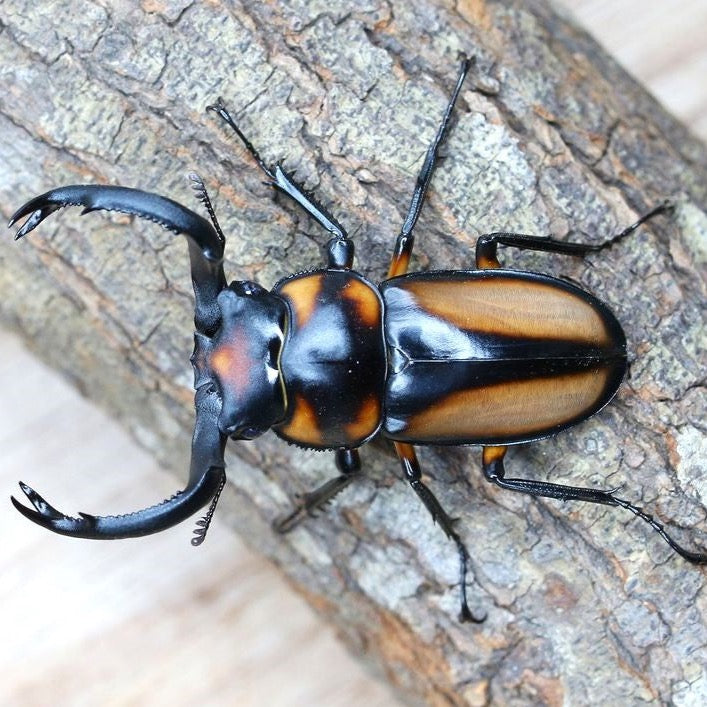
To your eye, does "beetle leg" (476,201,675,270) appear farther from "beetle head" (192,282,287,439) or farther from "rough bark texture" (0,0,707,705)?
"beetle head" (192,282,287,439)

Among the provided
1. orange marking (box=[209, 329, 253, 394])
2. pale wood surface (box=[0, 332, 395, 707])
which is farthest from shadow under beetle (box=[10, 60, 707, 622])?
pale wood surface (box=[0, 332, 395, 707])

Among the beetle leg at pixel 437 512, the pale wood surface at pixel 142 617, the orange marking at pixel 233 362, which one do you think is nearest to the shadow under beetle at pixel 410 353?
the orange marking at pixel 233 362

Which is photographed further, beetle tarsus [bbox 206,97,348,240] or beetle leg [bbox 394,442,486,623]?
beetle leg [bbox 394,442,486,623]

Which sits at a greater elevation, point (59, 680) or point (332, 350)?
point (332, 350)

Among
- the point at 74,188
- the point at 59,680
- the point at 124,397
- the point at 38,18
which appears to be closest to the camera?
the point at 74,188

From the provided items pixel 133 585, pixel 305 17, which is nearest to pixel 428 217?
pixel 305 17

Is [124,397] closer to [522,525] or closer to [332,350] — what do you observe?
[332,350]

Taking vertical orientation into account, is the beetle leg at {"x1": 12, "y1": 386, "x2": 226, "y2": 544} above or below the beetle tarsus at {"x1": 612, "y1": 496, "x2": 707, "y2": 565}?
above
